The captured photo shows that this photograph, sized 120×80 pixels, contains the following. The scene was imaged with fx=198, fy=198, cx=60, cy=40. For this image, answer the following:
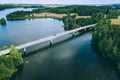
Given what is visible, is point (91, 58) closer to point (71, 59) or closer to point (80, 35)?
point (71, 59)

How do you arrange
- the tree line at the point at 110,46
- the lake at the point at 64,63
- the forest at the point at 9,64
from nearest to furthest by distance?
A: the forest at the point at 9,64 < the lake at the point at 64,63 < the tree line at the point at 110,46

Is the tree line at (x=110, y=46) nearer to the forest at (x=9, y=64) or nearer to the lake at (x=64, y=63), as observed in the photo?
the lake at (x=64, y=63)

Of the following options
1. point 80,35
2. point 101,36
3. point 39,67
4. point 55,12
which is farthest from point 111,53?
point 55,12

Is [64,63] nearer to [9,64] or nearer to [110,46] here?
[110,46]

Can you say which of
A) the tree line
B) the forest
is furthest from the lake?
the tree line

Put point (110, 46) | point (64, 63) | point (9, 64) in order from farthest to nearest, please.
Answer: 1. point (110, 46)
2. point (64, 63)
3. point (9, 64)

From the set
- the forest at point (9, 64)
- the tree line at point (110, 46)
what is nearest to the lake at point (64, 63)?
the forest at point (9, 64)

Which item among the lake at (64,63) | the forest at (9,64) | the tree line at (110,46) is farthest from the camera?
the tree line at (110,46)

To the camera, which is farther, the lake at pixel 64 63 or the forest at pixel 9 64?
the lake at pixel 64 63

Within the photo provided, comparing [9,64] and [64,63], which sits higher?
[9,64]

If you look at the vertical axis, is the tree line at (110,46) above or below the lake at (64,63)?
above

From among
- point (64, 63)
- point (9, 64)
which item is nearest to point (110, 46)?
point (64, 63)

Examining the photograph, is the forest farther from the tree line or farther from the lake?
the tree line
